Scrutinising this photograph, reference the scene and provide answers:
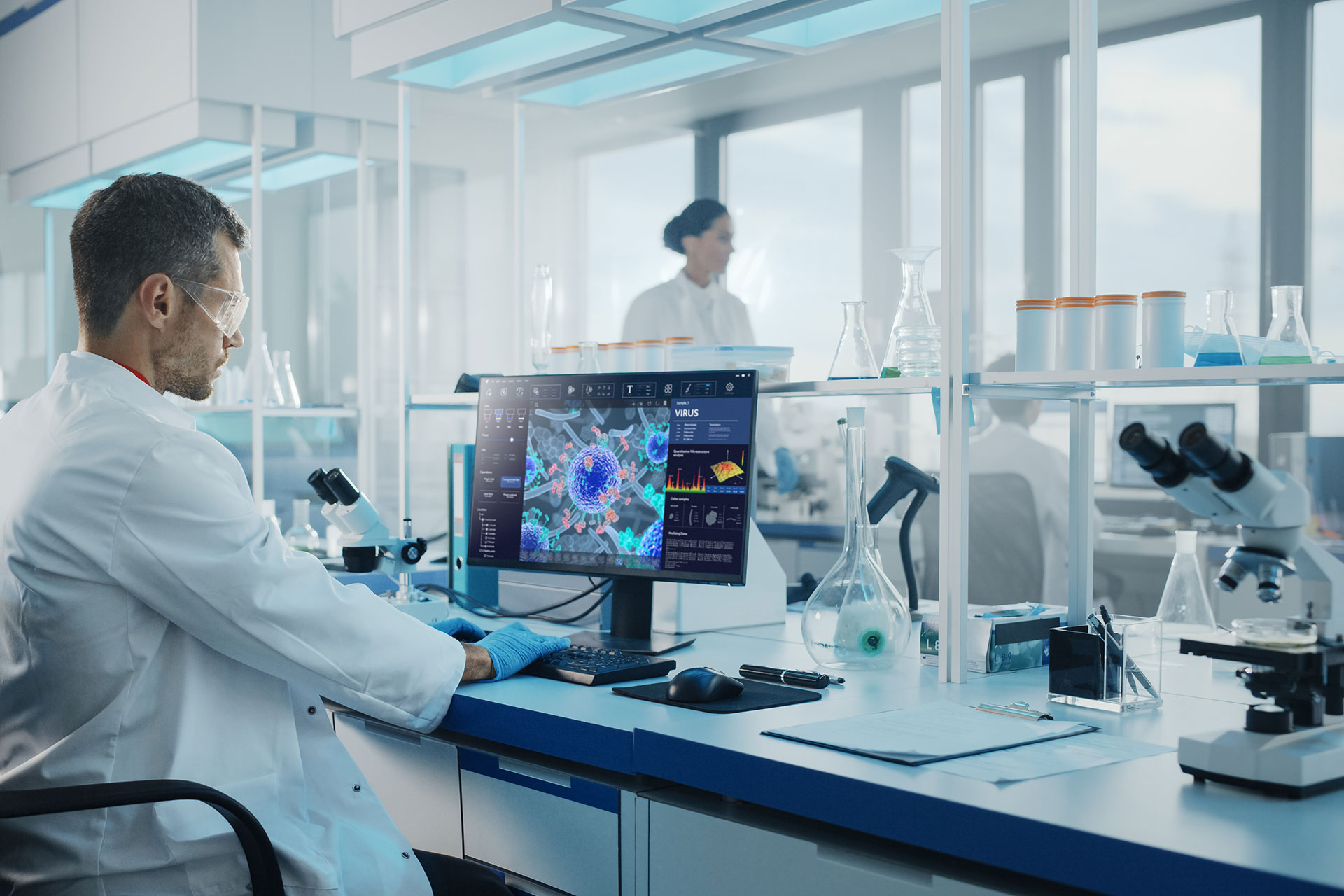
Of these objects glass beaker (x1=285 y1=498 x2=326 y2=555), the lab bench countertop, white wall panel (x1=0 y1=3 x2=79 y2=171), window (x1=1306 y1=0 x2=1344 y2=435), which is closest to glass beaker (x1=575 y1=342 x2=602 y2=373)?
the lab bench countertop

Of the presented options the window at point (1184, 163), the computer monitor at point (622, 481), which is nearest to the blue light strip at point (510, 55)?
the computer monitor at point (622, 481)

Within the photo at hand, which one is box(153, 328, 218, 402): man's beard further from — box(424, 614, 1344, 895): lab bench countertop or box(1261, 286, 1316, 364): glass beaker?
box(1261, 286, 1316, 364): glass beaker

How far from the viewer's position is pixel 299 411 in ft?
12.8

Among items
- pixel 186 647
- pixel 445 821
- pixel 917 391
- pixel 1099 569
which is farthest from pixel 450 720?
pixel 1099 569

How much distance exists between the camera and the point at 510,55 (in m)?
2.46

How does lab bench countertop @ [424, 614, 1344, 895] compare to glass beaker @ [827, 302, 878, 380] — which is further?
glass beaker @ [827, 302, 878, 380]

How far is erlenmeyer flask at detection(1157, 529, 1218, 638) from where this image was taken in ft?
5.71

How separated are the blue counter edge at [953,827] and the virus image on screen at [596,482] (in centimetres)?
57

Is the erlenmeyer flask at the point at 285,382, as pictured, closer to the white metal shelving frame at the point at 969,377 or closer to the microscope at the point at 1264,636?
the white metal shelving frame at the point at 969,377

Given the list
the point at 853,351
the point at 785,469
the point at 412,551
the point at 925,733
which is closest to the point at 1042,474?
the point at 785,469

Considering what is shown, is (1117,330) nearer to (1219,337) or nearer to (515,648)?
(1219,337)

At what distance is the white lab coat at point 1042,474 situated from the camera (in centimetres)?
368

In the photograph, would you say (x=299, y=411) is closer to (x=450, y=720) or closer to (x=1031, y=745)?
(x=450, y=720)

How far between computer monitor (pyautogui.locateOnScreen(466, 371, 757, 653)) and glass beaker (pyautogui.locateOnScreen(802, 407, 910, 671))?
0.14 meters
